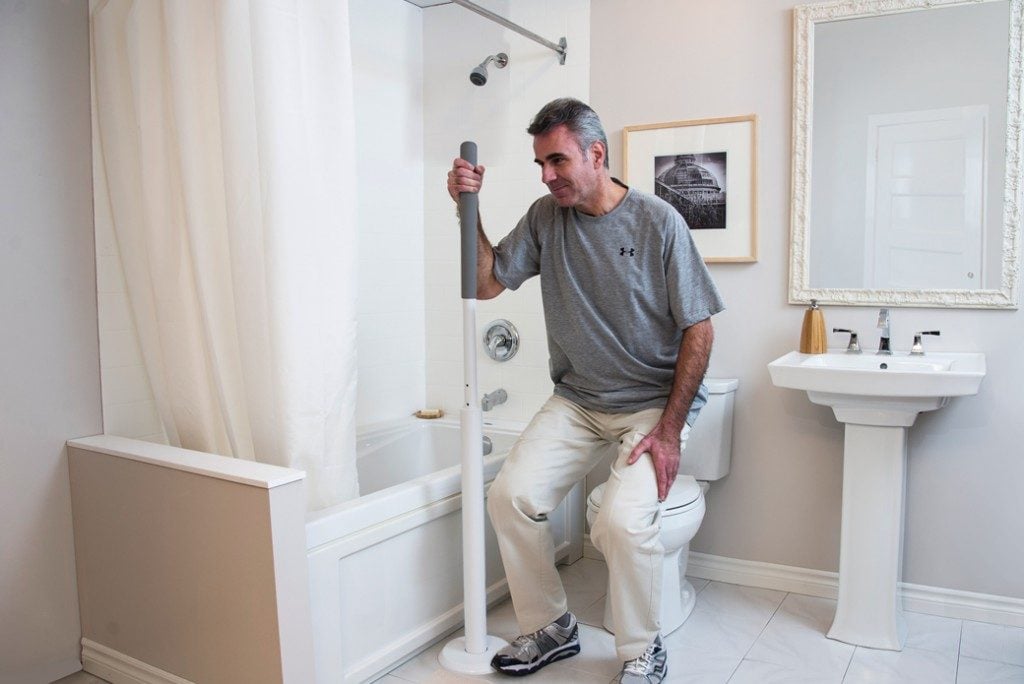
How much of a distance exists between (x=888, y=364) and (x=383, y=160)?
1.99 meters

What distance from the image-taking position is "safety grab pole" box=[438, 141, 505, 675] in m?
2.11

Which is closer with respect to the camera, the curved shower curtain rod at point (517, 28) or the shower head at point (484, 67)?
the curved shower curtain rod at point (517, 28)

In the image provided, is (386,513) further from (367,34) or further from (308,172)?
(367,34)

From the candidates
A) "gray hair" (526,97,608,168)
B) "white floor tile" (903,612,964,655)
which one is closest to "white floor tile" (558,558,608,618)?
"white floor tile" (903,612,964,655)

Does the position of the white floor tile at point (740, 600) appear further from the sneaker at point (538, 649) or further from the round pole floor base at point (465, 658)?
the round pole floor base at point (465, 658)

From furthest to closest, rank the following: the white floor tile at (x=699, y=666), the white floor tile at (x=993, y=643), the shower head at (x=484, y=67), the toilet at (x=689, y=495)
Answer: the shower head at (x=484, y=67)
the toilet at (x=689, y=495)
the white floor tile at (x=993, y=643)
the white floor tile at (x=699, y=666)

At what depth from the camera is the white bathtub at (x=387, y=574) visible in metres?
1.97

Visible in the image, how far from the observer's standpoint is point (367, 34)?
123 inches

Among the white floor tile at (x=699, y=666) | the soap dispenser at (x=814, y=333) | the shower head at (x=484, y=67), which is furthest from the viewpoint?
the shower head at (x=484, y=67)

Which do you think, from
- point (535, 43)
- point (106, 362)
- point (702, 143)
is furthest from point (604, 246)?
point (106, 362)

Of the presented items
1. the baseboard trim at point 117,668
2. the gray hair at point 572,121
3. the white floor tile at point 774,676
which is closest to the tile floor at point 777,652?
the white floor tile at point 774,676

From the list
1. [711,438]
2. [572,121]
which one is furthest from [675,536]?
[572,121]

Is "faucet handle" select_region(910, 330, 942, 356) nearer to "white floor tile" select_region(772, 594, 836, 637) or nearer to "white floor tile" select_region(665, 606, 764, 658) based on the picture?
"white floor tile" select_region(772, 594, 836, 637)

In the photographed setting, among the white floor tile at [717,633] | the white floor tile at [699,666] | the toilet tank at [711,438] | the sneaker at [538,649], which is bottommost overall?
the white floor tile at [717,633]
